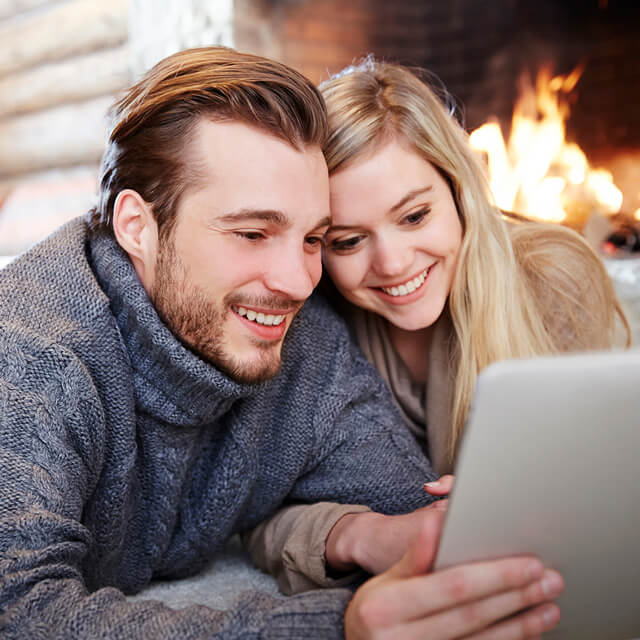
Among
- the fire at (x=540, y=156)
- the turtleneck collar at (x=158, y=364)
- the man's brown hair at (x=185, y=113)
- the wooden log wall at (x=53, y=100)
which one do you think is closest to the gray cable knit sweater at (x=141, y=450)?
the turtleneck collar at (x=158, y=364)

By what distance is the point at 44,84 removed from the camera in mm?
3127

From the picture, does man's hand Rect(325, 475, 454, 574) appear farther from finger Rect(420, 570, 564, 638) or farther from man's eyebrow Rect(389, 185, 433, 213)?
man's eyebrow Rect(389, 185, 433, 213)

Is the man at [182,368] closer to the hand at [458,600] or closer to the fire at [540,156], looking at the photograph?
the hand at [458,600]

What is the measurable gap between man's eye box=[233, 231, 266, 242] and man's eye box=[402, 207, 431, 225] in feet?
1.16

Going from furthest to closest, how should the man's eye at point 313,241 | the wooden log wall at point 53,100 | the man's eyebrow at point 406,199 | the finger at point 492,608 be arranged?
the wooden log wall at point 53,100, the man's eyebrow at point 406,199, the man's eye at point 313,241, the finger at point 492,608

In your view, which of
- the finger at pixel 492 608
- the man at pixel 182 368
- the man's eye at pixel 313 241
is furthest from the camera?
the man's eye at pixel 313 241

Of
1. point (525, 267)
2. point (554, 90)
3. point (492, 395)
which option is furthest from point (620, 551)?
point (554, 90)

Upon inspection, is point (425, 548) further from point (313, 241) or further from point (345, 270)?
point (345, 270)

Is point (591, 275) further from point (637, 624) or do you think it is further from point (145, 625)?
point (145, 625)

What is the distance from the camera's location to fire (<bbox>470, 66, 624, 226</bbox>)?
110 inches

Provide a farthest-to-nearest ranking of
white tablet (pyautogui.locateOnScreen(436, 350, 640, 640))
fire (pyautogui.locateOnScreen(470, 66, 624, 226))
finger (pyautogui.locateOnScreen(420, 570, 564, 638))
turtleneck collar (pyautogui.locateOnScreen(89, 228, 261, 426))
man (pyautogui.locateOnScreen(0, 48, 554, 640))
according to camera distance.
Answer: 1. fire (pyautogui.locateOnScreen(470, 66, 624, 226))
2. turtleneck collar (pyautogui.locateOnScreen(89, 228, 261, 426))
3. man (pyautogui.locateOnScreen(0, 48, 554, 640))
4. finger (pyautogui.locateOnScreen(420, 570, 564, 638))
5. white tablet (pyautogui.locateOnScreen(436, 350, 640, 640))

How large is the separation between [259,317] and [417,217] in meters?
0.39

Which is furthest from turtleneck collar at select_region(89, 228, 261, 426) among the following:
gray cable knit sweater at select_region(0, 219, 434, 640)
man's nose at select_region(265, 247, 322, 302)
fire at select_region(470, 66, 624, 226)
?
fire at select_region(470, 66, 624, 226)

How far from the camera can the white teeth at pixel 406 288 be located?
1267 millimetres
